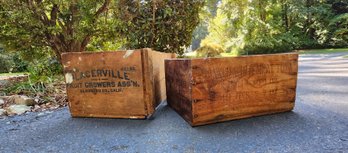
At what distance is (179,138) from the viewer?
133 cm

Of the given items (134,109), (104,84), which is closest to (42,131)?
(104,84)

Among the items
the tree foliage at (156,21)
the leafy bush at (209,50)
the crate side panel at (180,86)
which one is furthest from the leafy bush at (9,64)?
the crate side panel at (180,86)

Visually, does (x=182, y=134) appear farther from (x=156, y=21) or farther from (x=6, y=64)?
(x=6, y=64)

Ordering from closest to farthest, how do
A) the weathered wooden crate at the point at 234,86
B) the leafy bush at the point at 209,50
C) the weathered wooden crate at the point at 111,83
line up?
the weathered wooden crate at the point at 234,86, the weathered wooden crate at the point at 111,83, the leafy bush at the point at 209,50

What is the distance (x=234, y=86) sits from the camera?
1.50m

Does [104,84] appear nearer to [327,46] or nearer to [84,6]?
[84,6]

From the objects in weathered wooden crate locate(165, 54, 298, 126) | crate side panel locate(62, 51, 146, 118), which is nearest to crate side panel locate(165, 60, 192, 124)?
weathered wooden crate locate(165, 54, 298, 126)

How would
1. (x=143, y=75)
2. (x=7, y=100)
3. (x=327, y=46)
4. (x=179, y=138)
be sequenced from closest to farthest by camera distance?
1. (x=179, y=138)
2. (x=143, y=75)
3. (x=7, y=100)
4. (x=327, y=46)

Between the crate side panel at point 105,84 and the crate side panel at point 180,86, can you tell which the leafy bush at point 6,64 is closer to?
the crate side panel at point 105,84

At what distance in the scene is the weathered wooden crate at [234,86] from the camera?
1.43 meters

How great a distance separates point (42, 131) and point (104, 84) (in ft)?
1.55

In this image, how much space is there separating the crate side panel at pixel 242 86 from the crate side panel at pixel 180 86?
64mm

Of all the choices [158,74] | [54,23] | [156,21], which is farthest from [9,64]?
[158,74]

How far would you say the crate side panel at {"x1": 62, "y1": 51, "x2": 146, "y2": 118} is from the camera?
65.1 inches
